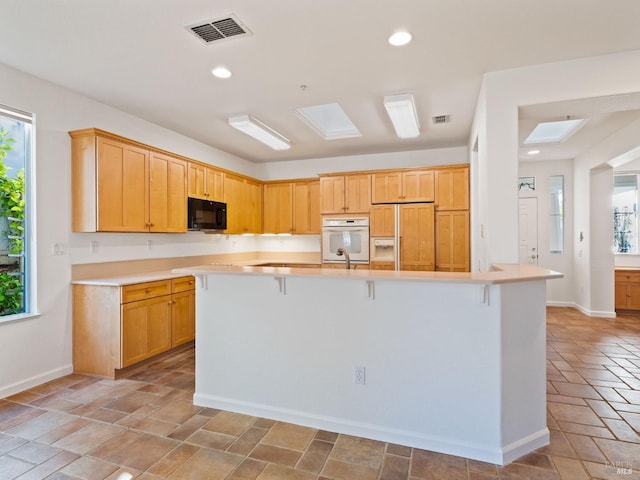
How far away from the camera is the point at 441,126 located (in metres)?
4.56

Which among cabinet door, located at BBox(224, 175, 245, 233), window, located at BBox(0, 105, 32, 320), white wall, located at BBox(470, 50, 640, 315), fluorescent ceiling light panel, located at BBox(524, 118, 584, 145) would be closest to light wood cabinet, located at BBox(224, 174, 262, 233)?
cabinet door, located at BBox(224, 175, 245, 233)

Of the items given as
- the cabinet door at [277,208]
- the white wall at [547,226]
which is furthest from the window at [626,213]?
the cabinet door at [277,208]

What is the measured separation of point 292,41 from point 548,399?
354 cm

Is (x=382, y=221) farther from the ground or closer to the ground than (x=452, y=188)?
closer to the ground

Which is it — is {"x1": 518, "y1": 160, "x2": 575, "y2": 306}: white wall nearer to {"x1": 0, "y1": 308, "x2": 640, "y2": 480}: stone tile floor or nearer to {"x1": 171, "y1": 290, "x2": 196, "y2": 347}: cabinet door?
{"x1": 0, "y1": 308, "x2": 640, "y2": 480}: stone tile floor

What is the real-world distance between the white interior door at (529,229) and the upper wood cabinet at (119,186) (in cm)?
617

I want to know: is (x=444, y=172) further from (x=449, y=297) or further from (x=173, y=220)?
(x=173, y=220)

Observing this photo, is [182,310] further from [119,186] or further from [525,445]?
[525,445]

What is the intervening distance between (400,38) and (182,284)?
136 inches

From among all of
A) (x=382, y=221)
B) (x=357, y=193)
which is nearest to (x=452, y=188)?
(x=382, y=221)

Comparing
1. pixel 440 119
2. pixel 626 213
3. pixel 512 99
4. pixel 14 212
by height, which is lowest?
pixel 14 212

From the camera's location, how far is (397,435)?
89.4 inches

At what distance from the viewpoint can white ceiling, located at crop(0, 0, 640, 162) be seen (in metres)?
2.24

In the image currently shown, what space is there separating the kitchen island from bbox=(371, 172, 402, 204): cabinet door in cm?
317
